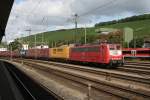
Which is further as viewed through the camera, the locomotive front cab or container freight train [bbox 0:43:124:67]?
container freight train [bbox 0:43:124:67]

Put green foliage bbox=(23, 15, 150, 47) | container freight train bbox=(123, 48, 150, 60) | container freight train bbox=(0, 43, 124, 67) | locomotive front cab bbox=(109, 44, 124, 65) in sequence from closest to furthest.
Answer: locomotive front cab bbox=(109, 44, 124, 65) < container freight train bbox=(0, 43, 124, 67) < container freight train bbox=(123, 48, 150, 60) < green foliage bbox=(23, 15, 150, 47)

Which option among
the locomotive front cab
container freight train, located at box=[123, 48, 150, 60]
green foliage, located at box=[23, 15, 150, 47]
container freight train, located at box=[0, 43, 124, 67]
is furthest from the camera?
green foliage, located at box=[23, 15, 150, 47]

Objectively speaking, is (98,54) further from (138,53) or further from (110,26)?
(110,26)

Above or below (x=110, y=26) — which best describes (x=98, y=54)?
below

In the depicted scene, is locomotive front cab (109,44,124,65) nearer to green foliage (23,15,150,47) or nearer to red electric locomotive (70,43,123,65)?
red electric locomotive (70,43,123,65)

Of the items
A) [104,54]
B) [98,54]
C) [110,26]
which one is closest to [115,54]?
[104,54]

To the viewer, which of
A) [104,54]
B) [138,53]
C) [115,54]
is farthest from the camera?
[138,53]

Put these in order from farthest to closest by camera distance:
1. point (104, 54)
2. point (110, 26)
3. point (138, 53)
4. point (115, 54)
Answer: point (110, 26) < point (138, 53) < point (115, 54) < point (104, 54)

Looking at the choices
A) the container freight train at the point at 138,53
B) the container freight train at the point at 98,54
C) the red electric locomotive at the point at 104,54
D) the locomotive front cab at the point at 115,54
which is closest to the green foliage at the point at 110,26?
the container freight train at the point at 138,53

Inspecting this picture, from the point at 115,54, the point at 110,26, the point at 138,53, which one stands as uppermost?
the point at 110,26

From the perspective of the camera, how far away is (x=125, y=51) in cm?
6191

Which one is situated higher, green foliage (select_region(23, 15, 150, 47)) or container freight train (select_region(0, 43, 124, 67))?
green foliage (select_region(23, 15, 150, 47))

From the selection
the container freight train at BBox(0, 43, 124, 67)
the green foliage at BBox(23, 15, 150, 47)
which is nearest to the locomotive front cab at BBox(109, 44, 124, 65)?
the container freight train at BBox(0, 43, 124, 67)

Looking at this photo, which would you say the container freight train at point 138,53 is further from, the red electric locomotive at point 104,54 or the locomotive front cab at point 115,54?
the locomotive front cab at point 115,54
